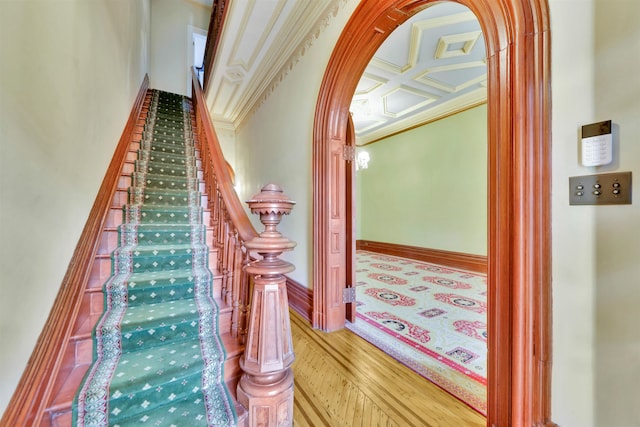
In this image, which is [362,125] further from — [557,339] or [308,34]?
[557,339]

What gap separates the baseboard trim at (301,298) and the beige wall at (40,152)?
6.16 feet

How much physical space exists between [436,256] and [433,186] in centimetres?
138

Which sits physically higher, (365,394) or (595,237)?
(595,237)

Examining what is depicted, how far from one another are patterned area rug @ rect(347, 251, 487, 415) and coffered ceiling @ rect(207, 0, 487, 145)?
114 inches

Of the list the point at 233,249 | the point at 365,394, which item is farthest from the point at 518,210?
the point at 233,249

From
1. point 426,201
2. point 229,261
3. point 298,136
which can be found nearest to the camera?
point 229,261

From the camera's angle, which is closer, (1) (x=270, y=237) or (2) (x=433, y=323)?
(1) (x=270, y=237)

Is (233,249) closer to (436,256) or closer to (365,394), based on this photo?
(365,394)

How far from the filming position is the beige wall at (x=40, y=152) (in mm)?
888

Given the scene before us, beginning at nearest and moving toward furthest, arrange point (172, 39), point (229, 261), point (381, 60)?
point (229, 261) < point (381, 60) < point (172, 39)

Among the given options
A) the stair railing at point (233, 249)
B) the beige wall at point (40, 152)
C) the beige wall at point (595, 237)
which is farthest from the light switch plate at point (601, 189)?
the beige wall at point (40, 152)

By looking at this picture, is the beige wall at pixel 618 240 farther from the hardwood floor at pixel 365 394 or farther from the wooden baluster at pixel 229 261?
the wooden baluster at pixel 229 261

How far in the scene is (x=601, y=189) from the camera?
878mm

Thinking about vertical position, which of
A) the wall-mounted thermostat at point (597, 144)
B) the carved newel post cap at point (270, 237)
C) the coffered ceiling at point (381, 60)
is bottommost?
the carved newel post cap at point (270, 237)
